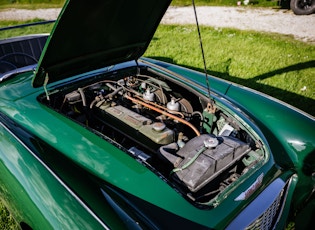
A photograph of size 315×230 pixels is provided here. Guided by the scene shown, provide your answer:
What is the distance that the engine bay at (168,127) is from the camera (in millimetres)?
1497

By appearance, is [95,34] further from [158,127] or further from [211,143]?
[211,143]

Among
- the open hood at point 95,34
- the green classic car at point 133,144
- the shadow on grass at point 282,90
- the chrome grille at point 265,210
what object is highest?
the open hood at point 95,34

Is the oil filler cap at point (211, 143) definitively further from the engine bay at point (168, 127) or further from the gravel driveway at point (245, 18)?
the gravel driveway at point (245, 18)

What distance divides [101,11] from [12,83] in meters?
1.01

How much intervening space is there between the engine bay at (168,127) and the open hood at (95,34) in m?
0.22

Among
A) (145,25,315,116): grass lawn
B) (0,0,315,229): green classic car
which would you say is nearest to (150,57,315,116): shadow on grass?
(145,25,315,116): grass lawn

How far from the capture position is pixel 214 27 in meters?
7.22

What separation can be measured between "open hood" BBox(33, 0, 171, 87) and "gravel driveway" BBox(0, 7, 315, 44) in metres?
5.19

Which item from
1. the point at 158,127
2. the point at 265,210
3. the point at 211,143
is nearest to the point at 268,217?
the point at 265,210

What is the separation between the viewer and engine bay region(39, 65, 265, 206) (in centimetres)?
150

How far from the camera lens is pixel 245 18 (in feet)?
26.3

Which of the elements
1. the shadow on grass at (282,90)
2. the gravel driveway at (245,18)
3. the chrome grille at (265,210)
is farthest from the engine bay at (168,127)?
the gravel driveway at (245,18)

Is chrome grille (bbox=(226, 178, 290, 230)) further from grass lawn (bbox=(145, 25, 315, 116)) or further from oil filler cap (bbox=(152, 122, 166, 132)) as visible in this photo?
grass lawn (bbox=(145, 25, 315, 116))

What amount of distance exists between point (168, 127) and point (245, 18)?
7065 millimetres
